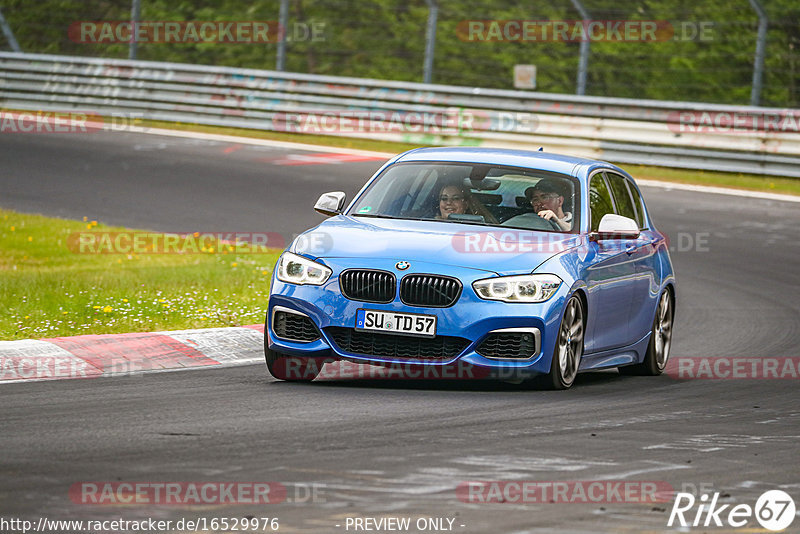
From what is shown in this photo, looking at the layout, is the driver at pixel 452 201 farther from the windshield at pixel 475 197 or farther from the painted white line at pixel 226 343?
the painted white line at pixel 226 343

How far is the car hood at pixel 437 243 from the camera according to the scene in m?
9.20

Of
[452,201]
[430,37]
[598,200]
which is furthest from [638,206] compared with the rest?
[430,37]

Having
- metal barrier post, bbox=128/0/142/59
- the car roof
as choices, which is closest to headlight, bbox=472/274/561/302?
the car roof

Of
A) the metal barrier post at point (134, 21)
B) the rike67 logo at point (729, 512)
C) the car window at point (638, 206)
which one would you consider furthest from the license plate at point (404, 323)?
the metal barrier post at point (134, 21)

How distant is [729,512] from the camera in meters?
6.14

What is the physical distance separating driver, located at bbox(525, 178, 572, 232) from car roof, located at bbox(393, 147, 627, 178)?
9.5 inches

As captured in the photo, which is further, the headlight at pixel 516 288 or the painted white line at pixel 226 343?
the painted white line at pixel 226 343

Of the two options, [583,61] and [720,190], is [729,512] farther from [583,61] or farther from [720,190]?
[583,61]

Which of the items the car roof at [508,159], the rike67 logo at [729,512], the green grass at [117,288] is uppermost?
the car roof at [508,159]

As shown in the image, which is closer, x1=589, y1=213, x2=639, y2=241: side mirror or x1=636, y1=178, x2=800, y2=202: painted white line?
x1=589, y1=213, x2=639, y2=241: side mirror

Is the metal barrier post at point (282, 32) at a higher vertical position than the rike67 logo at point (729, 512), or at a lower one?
higher

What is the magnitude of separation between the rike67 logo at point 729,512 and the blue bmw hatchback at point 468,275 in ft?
9.30

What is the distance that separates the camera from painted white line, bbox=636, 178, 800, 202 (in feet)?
73.0

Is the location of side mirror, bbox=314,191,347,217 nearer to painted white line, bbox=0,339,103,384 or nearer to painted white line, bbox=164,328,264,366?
painted white line, bbox=164,328,264,366
